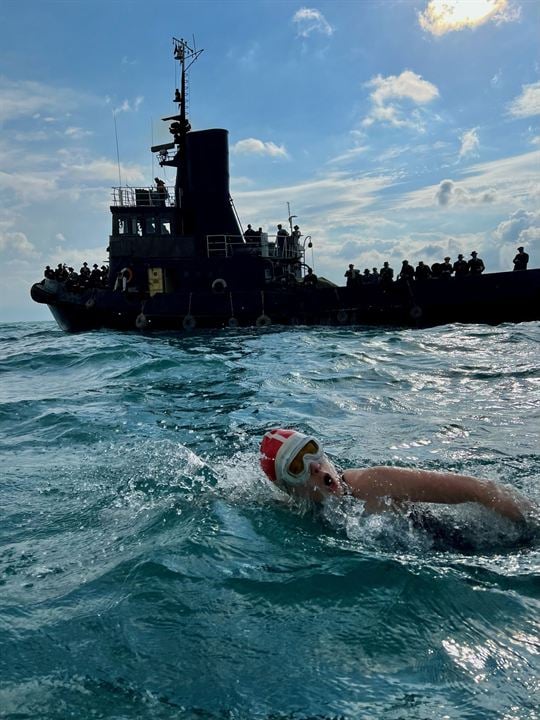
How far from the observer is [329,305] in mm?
23656

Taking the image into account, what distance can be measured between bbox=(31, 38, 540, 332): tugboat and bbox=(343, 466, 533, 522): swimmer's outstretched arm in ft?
64.6

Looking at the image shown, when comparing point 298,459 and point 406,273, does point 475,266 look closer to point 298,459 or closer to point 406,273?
point 406,273

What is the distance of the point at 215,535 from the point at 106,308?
2207 centimetres

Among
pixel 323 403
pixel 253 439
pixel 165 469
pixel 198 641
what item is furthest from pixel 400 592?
pixel 323 403

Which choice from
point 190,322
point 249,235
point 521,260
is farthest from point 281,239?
point 521,260

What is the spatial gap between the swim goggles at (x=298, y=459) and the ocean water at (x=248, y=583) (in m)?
0.30

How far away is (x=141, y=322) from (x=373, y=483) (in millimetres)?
21037

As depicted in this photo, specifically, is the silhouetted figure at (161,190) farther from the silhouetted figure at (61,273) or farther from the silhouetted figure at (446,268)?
the silhouetted figure at (446,268)

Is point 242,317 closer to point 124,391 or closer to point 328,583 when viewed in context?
point 124,391

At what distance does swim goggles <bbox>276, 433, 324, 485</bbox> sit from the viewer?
3.87 meters

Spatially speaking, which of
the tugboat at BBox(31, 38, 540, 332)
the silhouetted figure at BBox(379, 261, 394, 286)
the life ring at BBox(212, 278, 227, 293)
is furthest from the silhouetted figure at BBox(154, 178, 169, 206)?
the silhouetted figure at BBox(379, 261, 394, 286)

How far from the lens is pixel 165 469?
545 cm

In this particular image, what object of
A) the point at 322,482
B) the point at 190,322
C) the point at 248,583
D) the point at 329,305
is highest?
the point at 329,305

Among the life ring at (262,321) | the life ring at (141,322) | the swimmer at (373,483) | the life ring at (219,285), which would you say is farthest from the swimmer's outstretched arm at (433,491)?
the life ring at (219,285)
